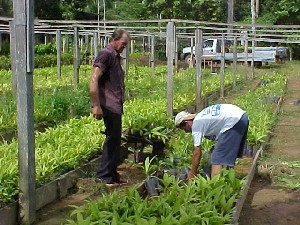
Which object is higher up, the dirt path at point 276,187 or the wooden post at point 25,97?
the wooden post at point 25,97

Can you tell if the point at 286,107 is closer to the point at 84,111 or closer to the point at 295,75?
the point at 84,111

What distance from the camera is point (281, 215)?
232 inches

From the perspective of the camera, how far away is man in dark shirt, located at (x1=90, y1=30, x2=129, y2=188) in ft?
20.2

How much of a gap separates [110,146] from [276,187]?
2176 millimetres

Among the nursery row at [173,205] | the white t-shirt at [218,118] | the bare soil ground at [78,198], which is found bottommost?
the bare soil ground at [78,198]

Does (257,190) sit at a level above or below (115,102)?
below

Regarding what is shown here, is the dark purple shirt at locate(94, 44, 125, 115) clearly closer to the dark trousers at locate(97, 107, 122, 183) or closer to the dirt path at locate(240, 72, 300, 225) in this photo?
the dark trousers at locate(97, 107, 122, 183)

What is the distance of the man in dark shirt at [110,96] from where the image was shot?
6.16m

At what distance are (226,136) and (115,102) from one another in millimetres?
1407

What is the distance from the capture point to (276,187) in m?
6.95

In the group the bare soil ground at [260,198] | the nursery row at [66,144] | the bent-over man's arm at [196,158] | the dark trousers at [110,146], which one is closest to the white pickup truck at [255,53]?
Result: the nursery row at [66,144]

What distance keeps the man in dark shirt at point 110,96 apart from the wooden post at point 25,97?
1.12 meters

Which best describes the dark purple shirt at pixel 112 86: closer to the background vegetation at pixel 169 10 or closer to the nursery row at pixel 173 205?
the nursery row at pixel 173 205

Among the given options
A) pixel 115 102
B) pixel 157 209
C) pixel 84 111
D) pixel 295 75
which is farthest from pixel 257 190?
pixel 295 75
